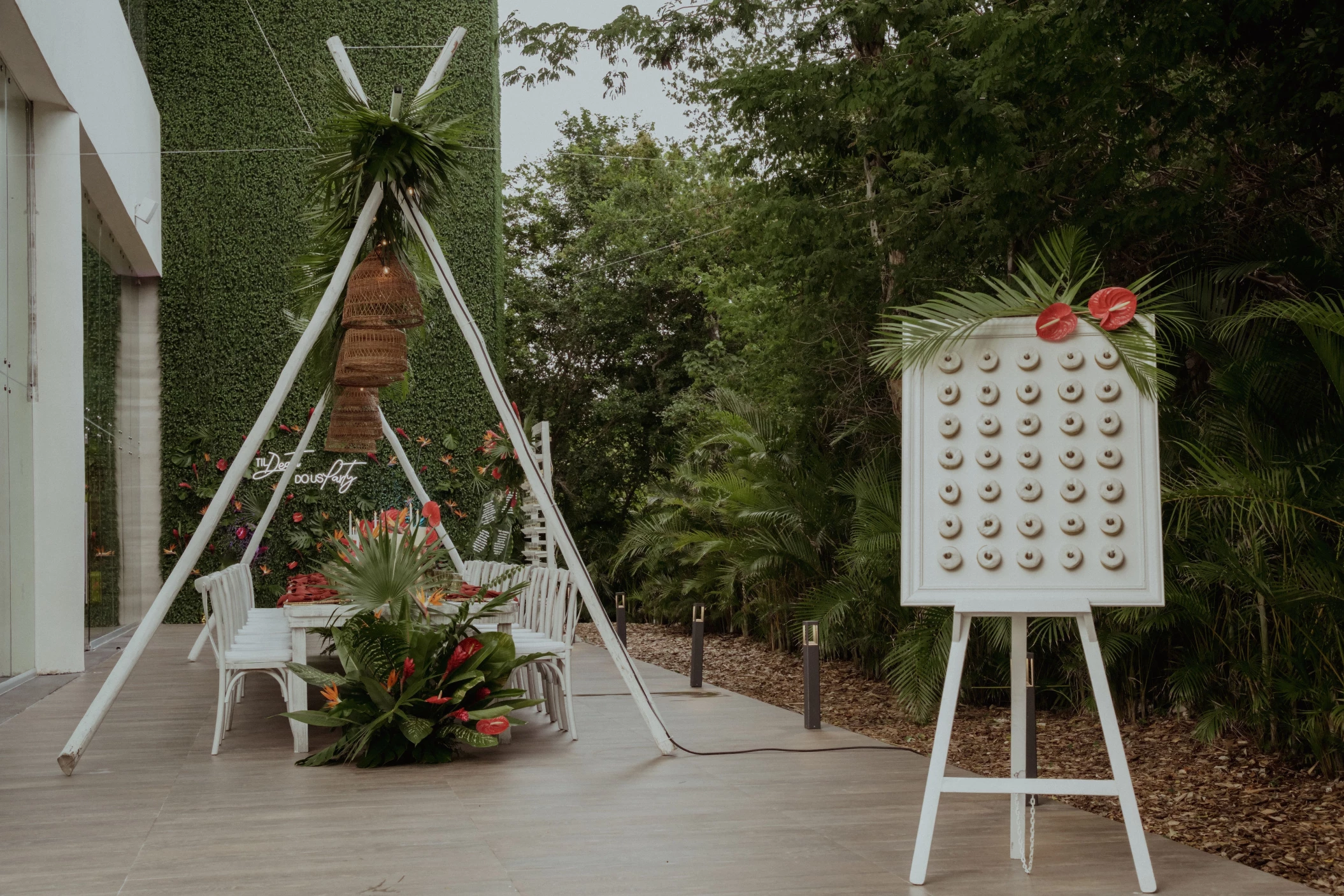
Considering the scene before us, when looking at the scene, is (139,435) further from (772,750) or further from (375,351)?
(772,750)

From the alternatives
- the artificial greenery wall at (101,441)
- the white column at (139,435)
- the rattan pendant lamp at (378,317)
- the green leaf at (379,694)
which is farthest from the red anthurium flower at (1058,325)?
the white column at (139,435)

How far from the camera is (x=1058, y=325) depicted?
13.9 ft

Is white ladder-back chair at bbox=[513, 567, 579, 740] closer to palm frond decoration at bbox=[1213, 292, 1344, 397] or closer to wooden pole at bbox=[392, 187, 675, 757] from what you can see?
wooden pole at bbox=[392, 187, 675, 757]

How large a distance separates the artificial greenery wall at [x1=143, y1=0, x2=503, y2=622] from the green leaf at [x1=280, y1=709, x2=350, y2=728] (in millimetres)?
10944

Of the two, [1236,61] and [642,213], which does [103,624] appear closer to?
[642,213]

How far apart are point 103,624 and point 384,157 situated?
347 inches

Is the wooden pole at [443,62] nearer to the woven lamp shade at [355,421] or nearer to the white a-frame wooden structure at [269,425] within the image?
the white a-frame wooden structure at [269,425]

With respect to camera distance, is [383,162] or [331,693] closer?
[331,693]

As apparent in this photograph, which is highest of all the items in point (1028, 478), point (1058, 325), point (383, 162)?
point (383, 162)

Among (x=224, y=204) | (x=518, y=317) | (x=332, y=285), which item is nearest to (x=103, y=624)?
(x=224, y=204)

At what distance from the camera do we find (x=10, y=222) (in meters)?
9.73

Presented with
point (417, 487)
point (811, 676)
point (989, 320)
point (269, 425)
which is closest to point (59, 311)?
point (417, 487)

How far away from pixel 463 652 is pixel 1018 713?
3248 mm

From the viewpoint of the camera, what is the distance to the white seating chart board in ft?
13.4
